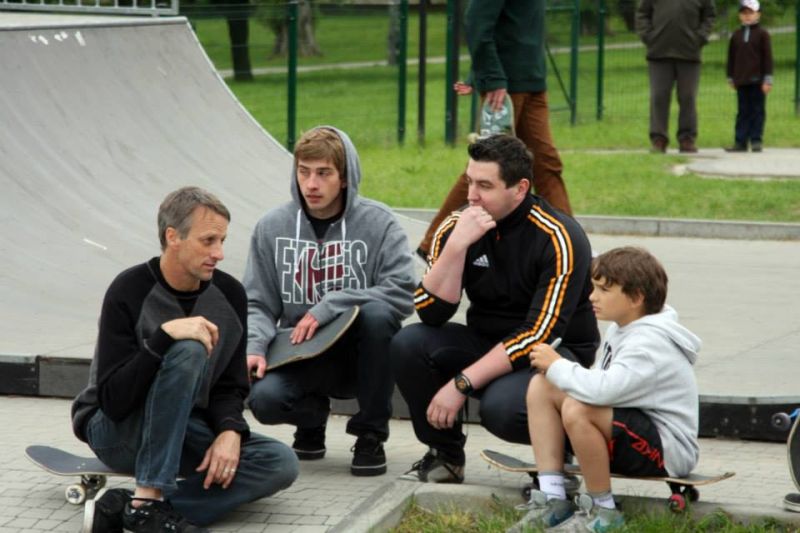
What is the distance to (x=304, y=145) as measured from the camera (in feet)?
18.6

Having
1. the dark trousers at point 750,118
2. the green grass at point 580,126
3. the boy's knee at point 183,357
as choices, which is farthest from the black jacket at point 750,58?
the boy's knee at point 183,357

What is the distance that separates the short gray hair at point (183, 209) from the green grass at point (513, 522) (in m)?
1.18

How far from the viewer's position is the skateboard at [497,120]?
8328mm

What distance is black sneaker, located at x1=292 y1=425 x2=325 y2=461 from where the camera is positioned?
5.86 meters

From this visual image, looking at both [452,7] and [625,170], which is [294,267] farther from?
[452,7]

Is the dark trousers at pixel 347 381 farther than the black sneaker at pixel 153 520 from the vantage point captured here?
Yes

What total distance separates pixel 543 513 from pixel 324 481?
1.11 metres

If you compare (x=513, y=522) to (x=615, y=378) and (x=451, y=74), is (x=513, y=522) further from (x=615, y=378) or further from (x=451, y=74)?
(x=451, y=74)

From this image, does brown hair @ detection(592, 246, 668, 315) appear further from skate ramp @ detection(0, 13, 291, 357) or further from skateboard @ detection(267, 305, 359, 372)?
skate ramp @ detection(0, 13, 291, 357)

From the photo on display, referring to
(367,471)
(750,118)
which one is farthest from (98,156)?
(750,118)

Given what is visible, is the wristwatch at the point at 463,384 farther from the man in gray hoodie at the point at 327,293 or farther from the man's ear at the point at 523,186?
the man's ear at the point at 523,186

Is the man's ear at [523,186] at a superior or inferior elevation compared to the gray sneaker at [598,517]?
superior

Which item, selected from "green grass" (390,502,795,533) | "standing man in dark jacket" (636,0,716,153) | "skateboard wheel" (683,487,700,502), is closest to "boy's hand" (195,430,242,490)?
"green grass" (390,502,795,533)

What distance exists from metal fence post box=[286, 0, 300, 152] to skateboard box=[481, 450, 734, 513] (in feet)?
39.8
